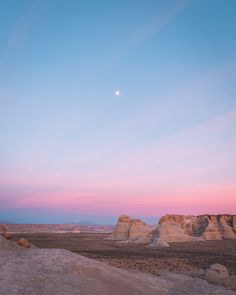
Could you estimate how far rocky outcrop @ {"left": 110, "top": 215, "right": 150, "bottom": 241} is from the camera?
72.1 m

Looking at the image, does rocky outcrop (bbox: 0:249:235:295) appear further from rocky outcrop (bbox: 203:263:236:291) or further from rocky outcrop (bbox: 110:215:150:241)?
rocky outcrop (bbox: 110:215:150:241)

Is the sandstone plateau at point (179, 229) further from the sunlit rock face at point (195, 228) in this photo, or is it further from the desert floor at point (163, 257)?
the desert floor at point (163, 257)

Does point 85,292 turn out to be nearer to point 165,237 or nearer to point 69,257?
point 69,257

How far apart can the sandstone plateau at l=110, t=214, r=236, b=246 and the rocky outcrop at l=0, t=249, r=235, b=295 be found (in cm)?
5239

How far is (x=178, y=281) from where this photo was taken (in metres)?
16.7

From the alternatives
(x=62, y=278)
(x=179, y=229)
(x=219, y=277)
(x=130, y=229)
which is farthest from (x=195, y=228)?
(x=62, y=278)

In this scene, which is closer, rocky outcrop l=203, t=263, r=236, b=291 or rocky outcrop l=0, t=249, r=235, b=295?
rocky outcrop l=0, t=249, r=235, b=295

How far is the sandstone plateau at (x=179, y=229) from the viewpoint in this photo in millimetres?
66500

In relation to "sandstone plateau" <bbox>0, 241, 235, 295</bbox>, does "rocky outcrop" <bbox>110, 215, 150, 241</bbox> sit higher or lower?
higher

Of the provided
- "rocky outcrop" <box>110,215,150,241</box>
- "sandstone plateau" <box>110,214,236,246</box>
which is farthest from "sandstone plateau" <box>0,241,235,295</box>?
"rocky outcrop" <box>110,215,150,241</box>

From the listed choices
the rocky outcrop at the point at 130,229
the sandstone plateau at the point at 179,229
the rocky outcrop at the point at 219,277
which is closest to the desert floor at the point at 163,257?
the rocky outcrop at the point at 219,277

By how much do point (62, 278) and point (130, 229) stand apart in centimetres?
6750

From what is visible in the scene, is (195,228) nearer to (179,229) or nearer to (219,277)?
(179,229)

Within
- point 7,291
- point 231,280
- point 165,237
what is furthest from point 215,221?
point 7,291
